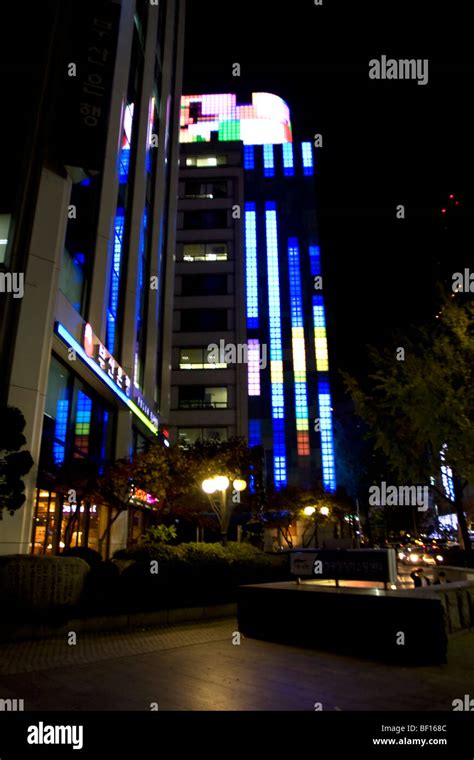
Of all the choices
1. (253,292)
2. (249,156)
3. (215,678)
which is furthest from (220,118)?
(215,678)

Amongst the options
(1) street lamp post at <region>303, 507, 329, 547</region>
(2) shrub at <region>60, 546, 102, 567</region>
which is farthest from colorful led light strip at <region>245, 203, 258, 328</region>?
(2) shrub at <region>60, 546, 102, 567</region>

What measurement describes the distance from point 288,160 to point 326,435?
4604 cm

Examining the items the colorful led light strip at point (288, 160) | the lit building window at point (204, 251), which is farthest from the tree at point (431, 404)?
the colorful led light strip at point (288, 160)

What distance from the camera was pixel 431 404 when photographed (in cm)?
1773

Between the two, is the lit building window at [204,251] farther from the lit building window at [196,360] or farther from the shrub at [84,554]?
the shrub at [84,554]

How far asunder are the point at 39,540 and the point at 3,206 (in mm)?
10919

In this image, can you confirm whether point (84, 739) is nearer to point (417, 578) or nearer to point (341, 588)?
point (341, 588)

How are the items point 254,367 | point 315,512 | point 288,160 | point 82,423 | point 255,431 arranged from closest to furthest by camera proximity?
1. point 82,423
2. point 315,512
3. point 255,431
4. point 254,367
5. point 288,160

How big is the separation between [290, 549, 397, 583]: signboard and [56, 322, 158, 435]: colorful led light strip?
34.8ft

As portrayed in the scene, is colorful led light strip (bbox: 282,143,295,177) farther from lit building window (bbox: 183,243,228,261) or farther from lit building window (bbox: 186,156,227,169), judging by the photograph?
lit building window (bbox: 183,243,228,261)

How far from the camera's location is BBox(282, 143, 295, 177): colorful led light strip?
3230 inches

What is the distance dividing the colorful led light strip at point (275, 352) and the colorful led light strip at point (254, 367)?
1.99m

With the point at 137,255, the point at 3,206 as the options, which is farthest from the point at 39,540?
the point at 137,255

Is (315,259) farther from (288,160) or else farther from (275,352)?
(288,160)
